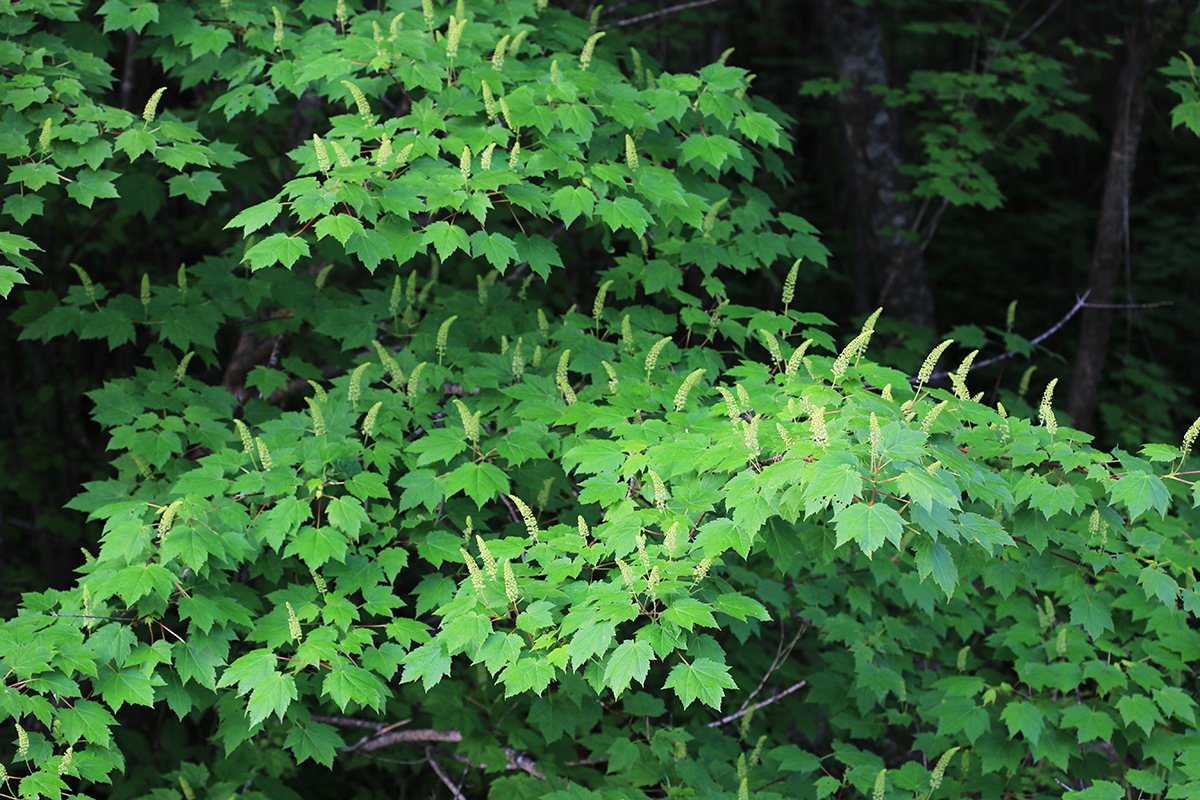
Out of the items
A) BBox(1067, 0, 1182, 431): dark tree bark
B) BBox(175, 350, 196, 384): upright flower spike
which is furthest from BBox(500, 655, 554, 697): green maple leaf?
BBox(1067, 0, 1182, 431): dark tree bark

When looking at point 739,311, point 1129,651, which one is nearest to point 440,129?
point 739,311

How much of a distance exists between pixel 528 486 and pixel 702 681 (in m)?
1.48

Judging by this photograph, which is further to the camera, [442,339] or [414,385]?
[442,339]

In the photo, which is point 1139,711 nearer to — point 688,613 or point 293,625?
point 688,613

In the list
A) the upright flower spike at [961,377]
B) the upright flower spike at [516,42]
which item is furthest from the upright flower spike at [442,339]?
the upright flower spike at [961,377]

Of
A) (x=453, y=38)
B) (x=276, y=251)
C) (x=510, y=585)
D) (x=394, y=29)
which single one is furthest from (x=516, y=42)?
(x=510, y=585)

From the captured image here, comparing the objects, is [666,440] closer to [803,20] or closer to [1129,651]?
[1129,651]

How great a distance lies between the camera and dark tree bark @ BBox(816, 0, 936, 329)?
8.20 m

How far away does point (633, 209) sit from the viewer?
3.98 metres

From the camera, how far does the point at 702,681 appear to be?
116 inches

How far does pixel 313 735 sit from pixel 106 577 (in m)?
1.11

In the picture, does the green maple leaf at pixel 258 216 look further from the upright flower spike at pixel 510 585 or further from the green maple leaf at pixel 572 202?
the upright flower spike at pixel 510 585

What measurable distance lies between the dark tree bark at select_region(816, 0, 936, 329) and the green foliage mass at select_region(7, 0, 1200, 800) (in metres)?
2.97

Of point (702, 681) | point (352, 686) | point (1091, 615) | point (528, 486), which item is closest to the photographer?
point (702, 681)
